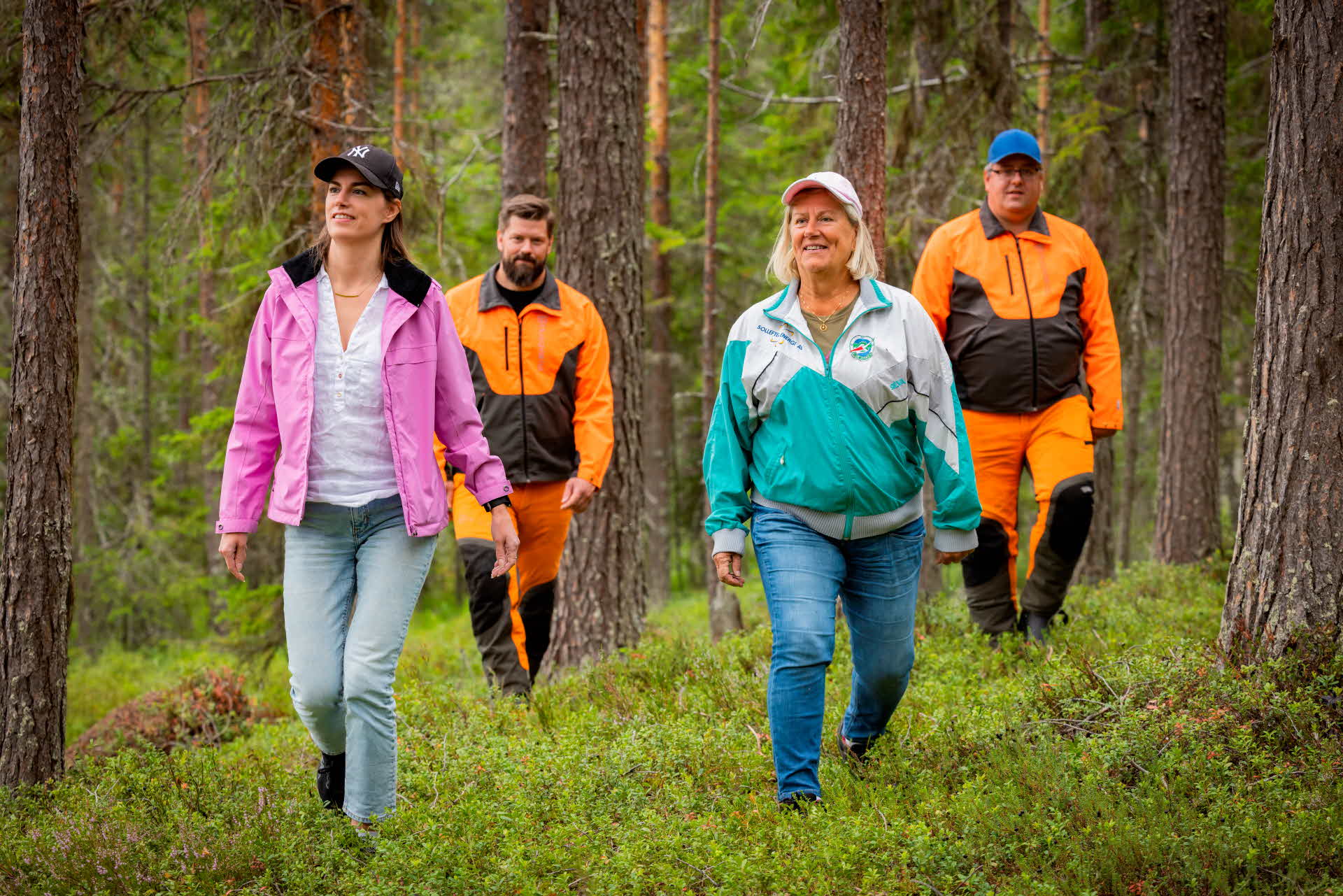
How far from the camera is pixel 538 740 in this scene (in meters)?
5.36

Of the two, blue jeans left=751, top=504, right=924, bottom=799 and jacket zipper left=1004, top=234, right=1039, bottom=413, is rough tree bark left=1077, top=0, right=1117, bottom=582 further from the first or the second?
blue jeans left=751, top=504, right=924, bottom=799

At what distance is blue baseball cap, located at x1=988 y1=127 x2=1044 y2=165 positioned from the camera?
20.1 ft

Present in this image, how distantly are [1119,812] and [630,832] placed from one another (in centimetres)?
172

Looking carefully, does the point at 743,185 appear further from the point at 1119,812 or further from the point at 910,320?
the point at 1119,812

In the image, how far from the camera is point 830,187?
4.34 metres

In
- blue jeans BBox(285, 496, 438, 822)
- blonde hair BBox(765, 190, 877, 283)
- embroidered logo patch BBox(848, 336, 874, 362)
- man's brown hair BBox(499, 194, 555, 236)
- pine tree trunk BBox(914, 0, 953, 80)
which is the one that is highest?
pine tree trunk BBox(914, 0, 953, 80)

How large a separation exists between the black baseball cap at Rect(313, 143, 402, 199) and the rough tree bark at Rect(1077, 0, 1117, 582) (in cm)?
917

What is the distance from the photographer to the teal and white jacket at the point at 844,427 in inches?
164

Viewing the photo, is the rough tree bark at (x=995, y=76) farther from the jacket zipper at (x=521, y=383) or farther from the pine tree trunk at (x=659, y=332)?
the jacket zipper at (x=521, y=383)

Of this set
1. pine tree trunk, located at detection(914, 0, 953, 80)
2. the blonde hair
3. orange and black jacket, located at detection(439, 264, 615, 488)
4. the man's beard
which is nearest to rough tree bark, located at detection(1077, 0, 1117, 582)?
pine tree trunk, located at detection(914, 0, 953, 80)

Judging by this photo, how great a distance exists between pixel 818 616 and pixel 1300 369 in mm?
2477

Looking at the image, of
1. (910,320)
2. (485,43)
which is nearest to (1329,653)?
(910,320)

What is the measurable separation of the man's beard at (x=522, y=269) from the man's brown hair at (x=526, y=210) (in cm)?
21

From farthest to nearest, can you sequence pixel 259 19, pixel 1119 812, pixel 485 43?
pixel 485 43, pixel 259 19, pixel 1119 812
